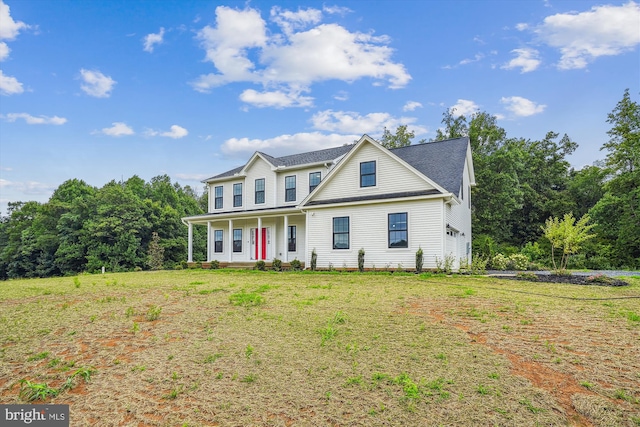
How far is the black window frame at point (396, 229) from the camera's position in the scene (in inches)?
608

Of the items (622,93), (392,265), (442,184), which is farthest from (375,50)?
(622,93)

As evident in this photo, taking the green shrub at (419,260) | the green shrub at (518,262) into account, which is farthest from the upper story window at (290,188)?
the green shrub at (518,262)

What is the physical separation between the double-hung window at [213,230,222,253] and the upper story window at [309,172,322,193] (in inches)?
282

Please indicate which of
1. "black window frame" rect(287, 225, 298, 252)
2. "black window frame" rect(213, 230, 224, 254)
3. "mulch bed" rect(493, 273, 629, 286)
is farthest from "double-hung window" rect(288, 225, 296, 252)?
"mulch bed" rect(493, 273, 629, 286)

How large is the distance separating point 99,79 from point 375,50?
1541cm

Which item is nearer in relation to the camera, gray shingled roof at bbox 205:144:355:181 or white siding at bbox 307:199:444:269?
white siding at bbox 307:199:444:269

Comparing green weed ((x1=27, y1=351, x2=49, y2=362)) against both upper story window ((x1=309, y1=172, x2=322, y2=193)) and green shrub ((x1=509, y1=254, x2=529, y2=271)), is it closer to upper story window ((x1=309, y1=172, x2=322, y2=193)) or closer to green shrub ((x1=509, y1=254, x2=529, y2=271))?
upper story window ((x1=309, y1=172, x2=322, y2=193))

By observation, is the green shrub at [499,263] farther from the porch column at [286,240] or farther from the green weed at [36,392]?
the green weed at [36,392]

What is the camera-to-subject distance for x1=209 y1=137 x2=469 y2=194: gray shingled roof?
54.2ft

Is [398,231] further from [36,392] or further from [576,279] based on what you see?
[36,392]

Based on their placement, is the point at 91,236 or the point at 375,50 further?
the point at 91,236

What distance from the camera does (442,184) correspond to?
52.9 feet

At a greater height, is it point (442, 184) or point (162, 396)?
point (442, 184)

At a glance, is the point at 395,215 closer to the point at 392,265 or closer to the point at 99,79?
the point at 392,265
